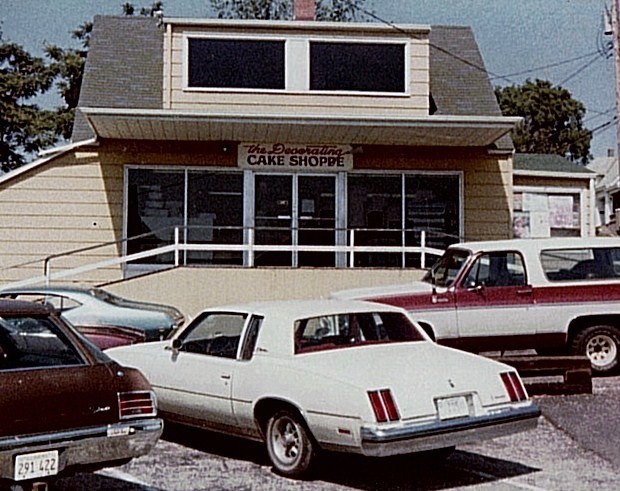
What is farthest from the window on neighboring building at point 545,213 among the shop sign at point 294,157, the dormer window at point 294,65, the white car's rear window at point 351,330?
the white car's rear window at point 351,330

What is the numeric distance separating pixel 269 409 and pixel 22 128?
92.5ft

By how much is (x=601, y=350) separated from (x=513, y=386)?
5.70m

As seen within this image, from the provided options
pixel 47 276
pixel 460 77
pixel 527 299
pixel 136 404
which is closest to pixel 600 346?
pixel 527 299

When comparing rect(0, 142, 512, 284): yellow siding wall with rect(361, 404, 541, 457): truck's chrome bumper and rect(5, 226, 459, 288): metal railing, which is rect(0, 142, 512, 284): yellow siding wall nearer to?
rect(5, 226, 459, 288): metal railing

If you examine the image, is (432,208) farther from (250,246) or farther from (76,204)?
(76,204)

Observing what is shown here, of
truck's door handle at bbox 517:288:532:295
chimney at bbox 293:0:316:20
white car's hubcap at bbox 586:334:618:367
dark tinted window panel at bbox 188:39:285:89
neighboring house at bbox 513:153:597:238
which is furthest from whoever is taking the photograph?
chimney at bbox 293:0:316:20

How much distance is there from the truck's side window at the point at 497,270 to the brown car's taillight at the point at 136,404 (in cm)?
701

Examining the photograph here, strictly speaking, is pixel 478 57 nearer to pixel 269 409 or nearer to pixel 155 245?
pixel 155 245

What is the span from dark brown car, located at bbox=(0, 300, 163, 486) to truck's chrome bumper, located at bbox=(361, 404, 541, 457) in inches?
62.2

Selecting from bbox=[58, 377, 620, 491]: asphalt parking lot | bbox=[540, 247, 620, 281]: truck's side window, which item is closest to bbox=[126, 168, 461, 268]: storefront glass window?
bbox=[540, 247, 620, 281]: truck's side window

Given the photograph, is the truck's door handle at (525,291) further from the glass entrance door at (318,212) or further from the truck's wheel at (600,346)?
the glass entrance door at (318,212)

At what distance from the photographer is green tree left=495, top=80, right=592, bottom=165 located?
59.0m

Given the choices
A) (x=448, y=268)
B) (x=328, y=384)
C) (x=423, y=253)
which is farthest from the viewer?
(x=423, y=253)

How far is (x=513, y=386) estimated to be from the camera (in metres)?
7.97
